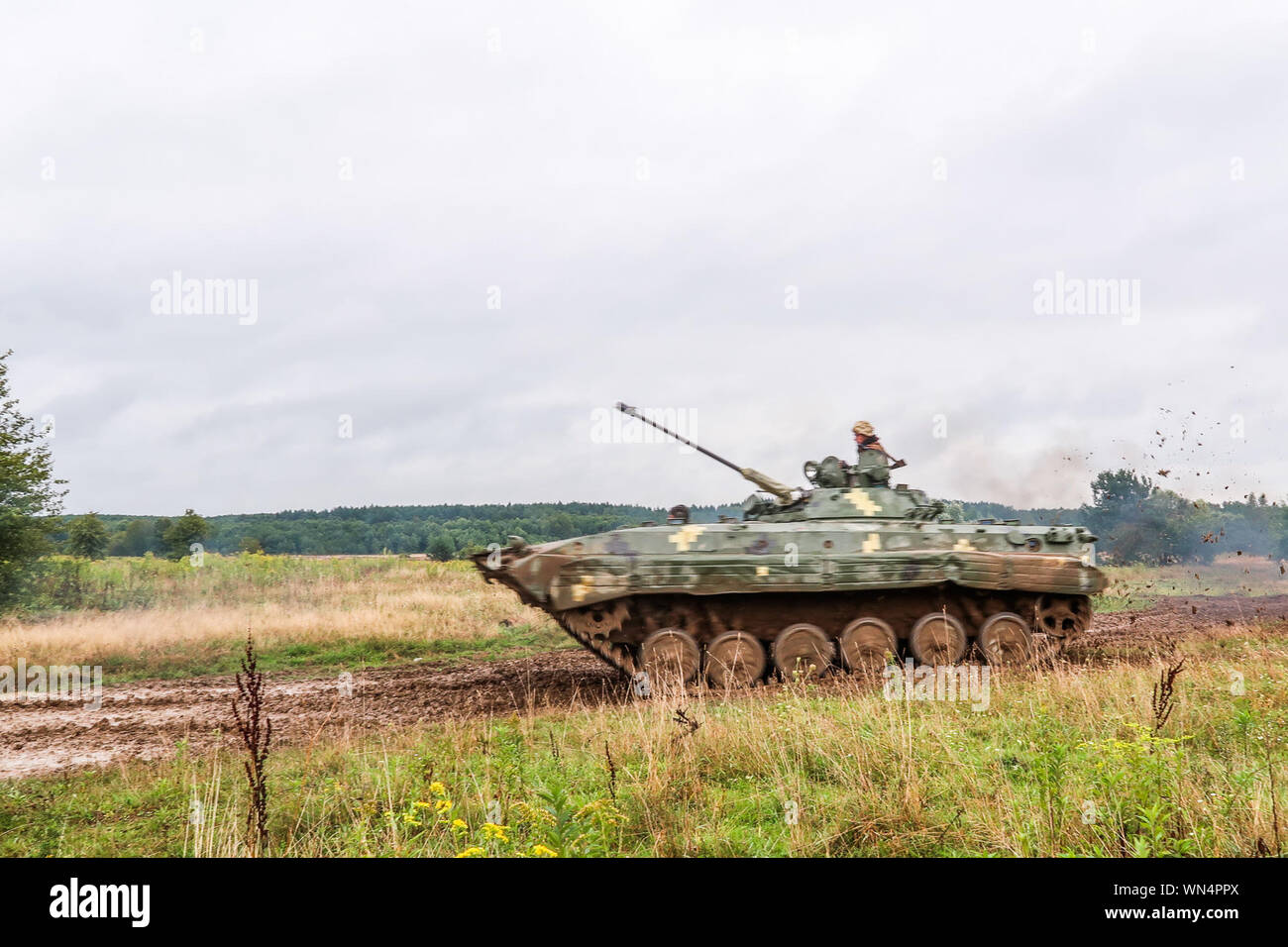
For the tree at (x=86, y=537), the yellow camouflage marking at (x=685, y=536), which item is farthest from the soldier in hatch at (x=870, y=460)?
the tree at (x=86, y=537)

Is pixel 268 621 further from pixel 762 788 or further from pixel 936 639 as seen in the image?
pixel 762 788

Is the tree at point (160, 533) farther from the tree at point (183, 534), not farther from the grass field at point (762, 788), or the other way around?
the grass field at point (762, 788)

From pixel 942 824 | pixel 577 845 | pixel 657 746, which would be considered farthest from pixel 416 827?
pixel 942 824

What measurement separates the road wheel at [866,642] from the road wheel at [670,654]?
6.82 feet

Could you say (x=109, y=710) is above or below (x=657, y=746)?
below

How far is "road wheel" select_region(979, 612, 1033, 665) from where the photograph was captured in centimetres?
1202

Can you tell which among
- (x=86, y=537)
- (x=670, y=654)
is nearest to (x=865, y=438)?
(x=670, y=654)

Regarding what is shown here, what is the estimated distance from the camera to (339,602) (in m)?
21.6

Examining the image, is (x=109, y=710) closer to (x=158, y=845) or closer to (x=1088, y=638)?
(x=158, y=845)

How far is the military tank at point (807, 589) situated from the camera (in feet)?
36.6

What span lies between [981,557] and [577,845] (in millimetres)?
9061
